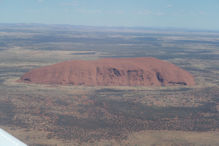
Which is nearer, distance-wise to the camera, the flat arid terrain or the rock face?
the flat arid terrain

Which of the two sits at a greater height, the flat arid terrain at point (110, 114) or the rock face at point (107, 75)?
the rock face at point (107, 75)

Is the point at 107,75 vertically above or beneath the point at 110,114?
above

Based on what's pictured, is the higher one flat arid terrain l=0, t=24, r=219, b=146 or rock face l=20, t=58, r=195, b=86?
rock face l=20, t=58, r=195, b=86

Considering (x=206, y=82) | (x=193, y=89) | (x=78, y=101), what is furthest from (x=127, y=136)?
(x=206, y=82)

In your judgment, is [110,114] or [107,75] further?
[107,75]

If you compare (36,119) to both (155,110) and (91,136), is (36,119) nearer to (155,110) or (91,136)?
(91,136)

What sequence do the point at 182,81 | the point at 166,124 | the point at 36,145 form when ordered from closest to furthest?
the point at 36,145 → the point at 166,124 → the point at 182,81

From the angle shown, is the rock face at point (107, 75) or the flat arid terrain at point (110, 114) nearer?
the flat arid terrain at point (110, 114)

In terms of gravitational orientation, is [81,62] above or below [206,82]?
above
